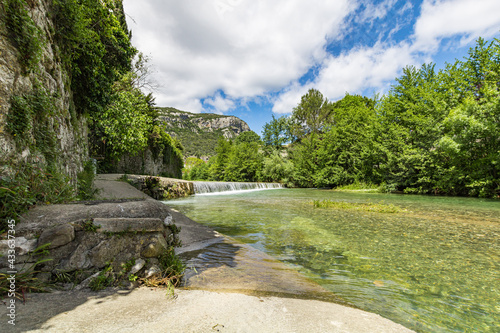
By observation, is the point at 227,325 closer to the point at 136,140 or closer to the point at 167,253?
the point at 167,253

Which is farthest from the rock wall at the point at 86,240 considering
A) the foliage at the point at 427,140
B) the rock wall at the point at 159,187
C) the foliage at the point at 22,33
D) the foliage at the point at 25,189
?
the foliage at the point at 427,140

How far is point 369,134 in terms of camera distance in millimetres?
22859

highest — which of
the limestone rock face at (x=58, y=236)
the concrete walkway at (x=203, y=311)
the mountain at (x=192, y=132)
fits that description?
the mountain at (x=192, y=132)

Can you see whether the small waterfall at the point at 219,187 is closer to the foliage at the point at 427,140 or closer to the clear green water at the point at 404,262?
the foliage at the point at 427,140

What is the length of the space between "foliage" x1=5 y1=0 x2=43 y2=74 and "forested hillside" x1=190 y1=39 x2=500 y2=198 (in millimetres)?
19450

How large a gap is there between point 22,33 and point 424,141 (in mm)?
22706

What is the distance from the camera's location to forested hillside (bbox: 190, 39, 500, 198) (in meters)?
13.7

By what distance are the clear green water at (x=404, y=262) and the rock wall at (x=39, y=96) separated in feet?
13.7

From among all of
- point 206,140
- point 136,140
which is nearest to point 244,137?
point 206,140

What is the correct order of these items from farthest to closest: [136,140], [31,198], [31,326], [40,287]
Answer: [136,140]
[31,198]
[40,287]
[31,326]

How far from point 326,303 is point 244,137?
69.4 metres

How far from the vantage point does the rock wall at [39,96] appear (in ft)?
9.10

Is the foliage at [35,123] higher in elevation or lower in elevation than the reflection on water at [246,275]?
higher

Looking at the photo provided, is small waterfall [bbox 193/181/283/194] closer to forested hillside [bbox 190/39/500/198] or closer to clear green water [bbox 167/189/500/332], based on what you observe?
forested hillside [bbox 190/39/500/198]
